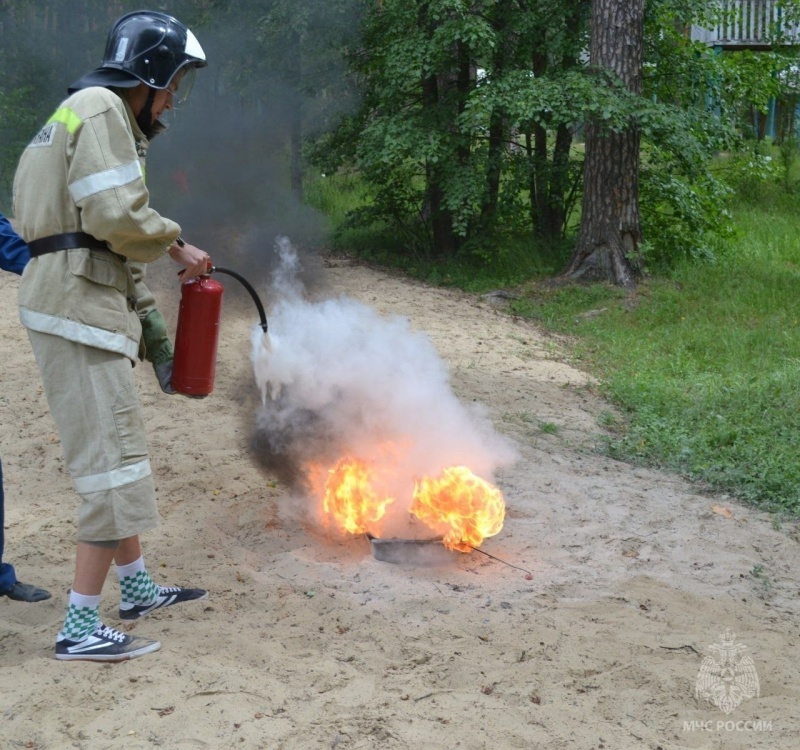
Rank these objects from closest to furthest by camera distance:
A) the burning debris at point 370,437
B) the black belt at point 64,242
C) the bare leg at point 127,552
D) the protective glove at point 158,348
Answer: the black belt at point 64,242 → the bare leg at point 127,552 → the protective glove at point 158,348 → the burning debris at point 370,437

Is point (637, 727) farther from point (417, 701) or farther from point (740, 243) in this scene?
point (740, 243)

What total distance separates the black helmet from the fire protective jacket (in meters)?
0.12

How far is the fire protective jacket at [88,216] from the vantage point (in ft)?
11.1

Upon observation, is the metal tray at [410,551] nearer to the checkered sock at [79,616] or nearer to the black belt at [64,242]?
the checkered sock at [79,616]

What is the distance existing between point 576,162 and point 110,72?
9.55m

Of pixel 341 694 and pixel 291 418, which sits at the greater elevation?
pixel 291 418

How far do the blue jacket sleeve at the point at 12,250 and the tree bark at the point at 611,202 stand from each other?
8.18 m

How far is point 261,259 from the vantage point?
1149 centimetres

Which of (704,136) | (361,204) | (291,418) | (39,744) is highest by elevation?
(704,136)

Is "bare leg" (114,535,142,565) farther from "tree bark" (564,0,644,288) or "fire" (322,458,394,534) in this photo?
"tree bark" (564,0,644,288)

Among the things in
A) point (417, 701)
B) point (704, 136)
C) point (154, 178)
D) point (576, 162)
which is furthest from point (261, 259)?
point (417, 701)

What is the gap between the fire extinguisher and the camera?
4.07 meters

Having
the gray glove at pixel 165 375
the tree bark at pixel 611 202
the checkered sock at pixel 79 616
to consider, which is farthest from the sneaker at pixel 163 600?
the tree bark at pixel 611 202

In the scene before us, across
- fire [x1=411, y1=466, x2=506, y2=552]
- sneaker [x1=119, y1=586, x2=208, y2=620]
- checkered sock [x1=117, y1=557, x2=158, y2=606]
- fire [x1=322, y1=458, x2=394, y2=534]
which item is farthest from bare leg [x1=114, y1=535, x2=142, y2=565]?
fire [x1=411, y1=466, x2=506, y2=552]
